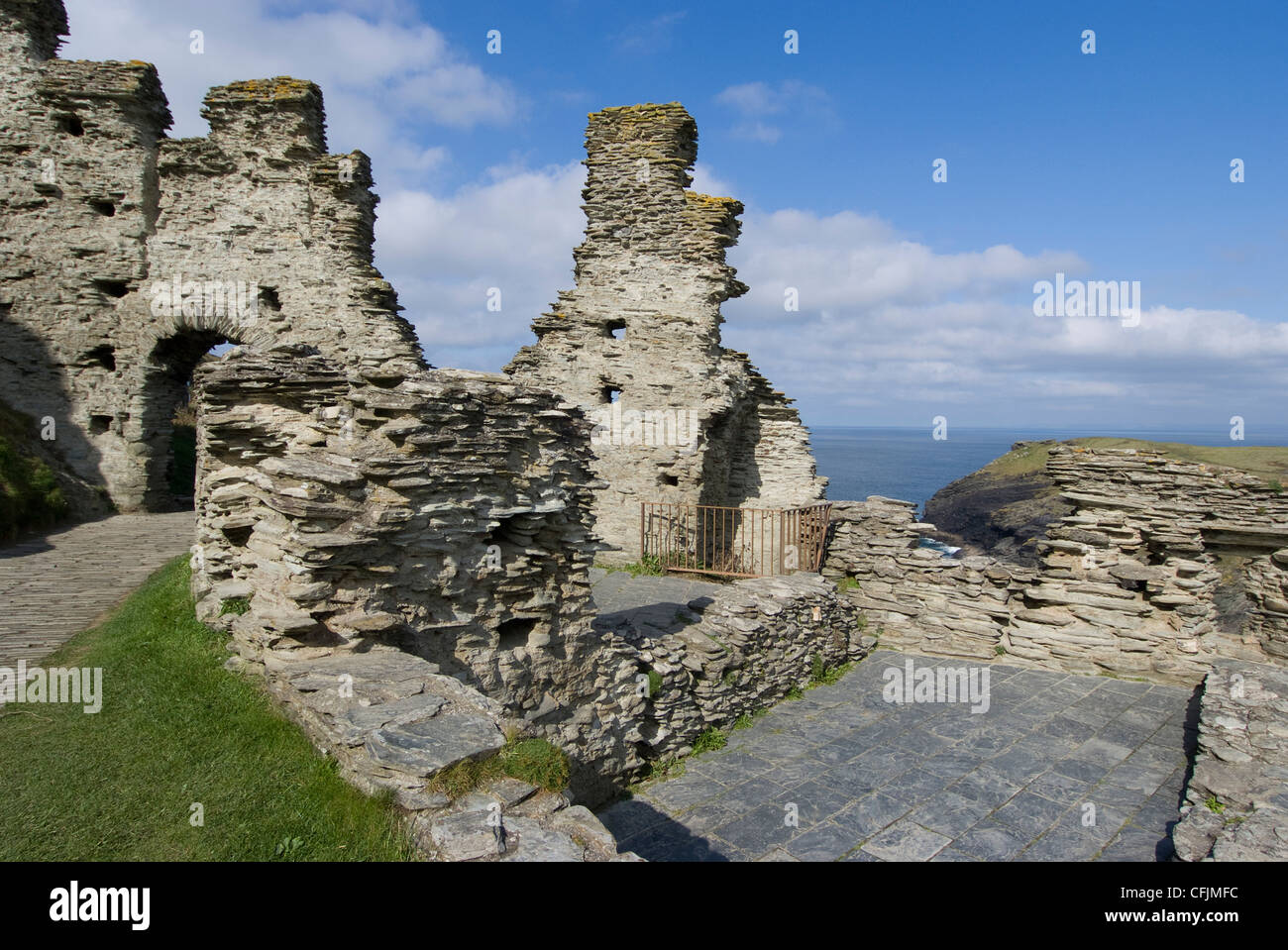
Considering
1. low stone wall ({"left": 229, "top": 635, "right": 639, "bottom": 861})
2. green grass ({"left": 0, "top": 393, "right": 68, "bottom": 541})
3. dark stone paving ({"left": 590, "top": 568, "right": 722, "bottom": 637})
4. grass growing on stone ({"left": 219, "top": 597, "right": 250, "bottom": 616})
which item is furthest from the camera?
green grass ({"left": 0, "top": 393, "right": 68, "bottom": 541})

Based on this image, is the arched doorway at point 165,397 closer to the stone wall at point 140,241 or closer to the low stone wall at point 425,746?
the stone wall at point 140,241

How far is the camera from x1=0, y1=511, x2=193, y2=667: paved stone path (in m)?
7.79

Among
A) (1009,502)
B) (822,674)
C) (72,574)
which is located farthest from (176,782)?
(1009,502)

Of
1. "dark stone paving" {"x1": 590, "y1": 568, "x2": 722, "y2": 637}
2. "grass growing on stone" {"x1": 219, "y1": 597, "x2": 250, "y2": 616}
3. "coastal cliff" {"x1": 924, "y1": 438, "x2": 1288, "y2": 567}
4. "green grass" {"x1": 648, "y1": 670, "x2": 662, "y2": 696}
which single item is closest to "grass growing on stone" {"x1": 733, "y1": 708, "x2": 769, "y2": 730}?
"dark stone paving" {"x1": 590, "y1": 568, "x2": 722, "y2": 637}

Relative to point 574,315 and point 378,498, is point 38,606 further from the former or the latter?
point 574,315

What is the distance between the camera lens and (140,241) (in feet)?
53.8

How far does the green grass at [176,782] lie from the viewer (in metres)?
3.63

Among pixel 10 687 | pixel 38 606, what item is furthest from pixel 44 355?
pixel 10 687

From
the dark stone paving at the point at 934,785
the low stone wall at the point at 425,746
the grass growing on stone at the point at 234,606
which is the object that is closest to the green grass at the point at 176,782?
the low stone wall at the point at 425,746

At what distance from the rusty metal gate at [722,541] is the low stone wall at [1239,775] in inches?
254

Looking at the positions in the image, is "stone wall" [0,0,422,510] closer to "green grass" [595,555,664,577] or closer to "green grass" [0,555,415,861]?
"green grass" [595,555,664,577]

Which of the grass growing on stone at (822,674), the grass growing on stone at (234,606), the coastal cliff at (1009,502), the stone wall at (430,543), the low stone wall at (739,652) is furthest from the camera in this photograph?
the coastal cliff at (1009,502)

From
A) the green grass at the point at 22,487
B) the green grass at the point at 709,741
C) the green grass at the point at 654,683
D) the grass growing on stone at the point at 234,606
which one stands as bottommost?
the green grass at the point at 709,741

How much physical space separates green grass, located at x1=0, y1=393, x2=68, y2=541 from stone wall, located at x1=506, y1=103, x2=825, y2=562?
9.76 metres
